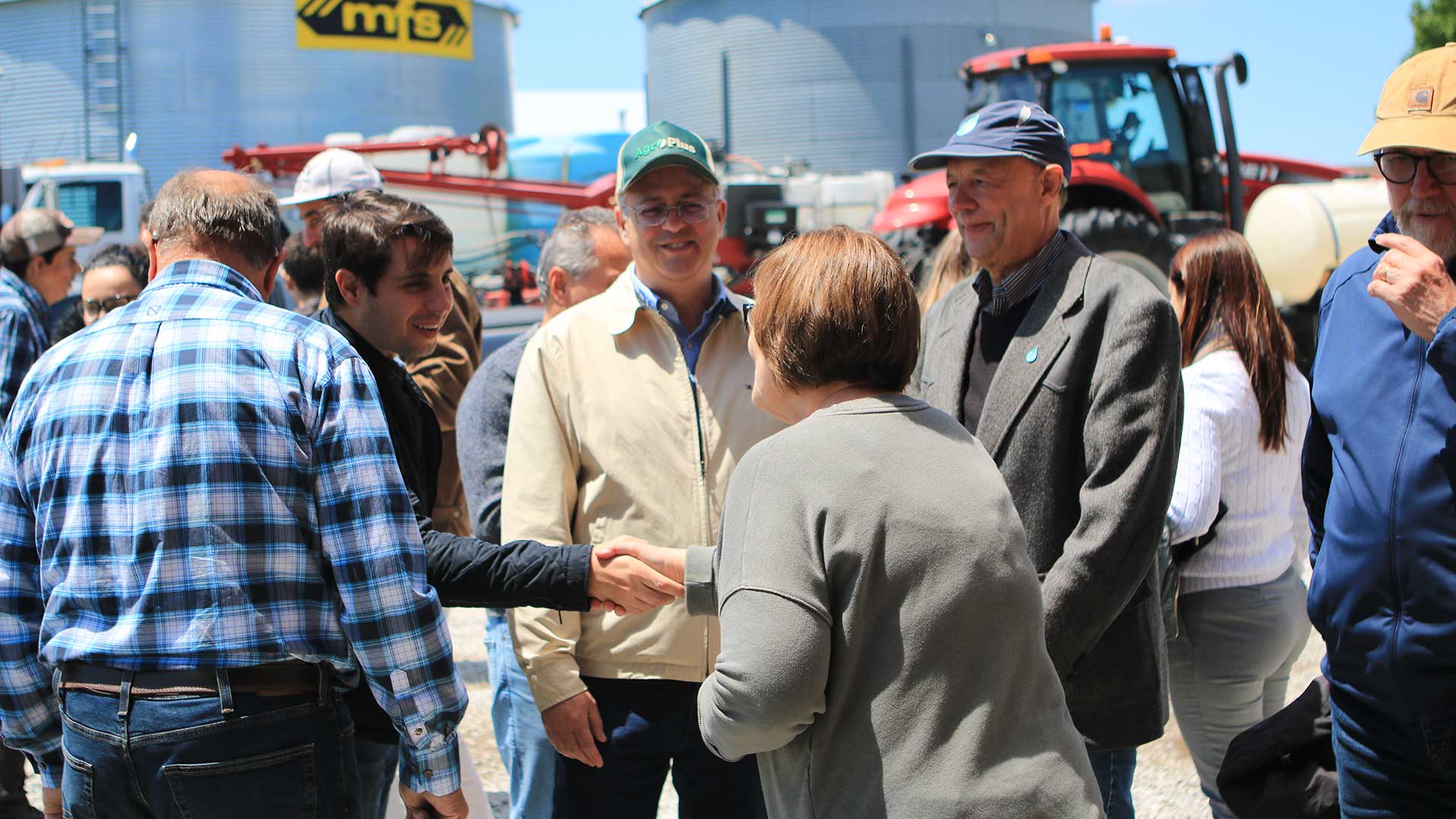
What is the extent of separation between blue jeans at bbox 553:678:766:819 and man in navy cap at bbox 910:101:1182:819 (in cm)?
74

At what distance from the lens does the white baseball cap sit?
4.47 m

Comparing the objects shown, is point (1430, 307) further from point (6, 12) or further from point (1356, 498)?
point (6, 12)

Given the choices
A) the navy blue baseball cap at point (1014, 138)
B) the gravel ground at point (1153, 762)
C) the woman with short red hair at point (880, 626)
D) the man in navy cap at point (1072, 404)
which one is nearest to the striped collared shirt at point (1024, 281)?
the man in navy cap at point (1072, 404)

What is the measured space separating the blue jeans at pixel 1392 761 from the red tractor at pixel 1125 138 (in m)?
7.80

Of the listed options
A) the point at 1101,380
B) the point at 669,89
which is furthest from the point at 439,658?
the point at 669,89

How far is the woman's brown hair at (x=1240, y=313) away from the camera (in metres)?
3.00

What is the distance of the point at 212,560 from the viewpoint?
1.95 m

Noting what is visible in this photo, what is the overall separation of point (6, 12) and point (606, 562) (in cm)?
3101

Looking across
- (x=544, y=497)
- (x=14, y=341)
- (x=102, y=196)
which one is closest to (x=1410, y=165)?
(x=544, y=497)

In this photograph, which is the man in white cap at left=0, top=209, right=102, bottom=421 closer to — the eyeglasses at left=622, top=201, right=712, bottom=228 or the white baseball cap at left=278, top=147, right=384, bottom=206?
the white baseball cap at left=278, top=147, right=384, bottom=206

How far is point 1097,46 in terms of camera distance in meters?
10.4

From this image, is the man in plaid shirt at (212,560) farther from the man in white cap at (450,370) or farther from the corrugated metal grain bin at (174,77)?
the corrugated metal grain bin at (174,77)

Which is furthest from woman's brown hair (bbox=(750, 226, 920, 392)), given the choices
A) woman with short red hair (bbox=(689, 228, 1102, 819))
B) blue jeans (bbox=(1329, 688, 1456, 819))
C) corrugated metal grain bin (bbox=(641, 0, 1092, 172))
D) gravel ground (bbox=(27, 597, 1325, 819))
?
corrugated metal grain bin (bbox=(641, 0, 1092, 172))

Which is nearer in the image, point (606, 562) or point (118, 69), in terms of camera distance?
point (606, 562)
